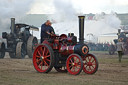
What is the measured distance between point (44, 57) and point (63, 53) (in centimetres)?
56

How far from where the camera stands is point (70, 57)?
8188 millimetres

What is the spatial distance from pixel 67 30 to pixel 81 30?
33.2m

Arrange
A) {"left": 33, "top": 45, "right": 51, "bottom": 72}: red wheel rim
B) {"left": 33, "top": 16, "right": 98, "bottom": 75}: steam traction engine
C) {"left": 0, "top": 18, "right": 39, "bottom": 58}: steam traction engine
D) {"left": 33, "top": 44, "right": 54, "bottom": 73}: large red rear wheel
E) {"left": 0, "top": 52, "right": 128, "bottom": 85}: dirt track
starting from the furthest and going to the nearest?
→ {"left": 0, "top": 18, "right": 39, "bottom": 58}: steam traction engine → {"left": 33, "top": 45, "right": 51, "bottom": 72}: red wheel rim → {"left": 33, "top": 44, "right": 54, "bottom": 73}: large red rear wheel → {"left": 33, "top": 16, "right": 98, "bottom": 75}: steam traction engine → {"left": 0, "top": 52, "right": 128, "bottom": 85}: dirt track

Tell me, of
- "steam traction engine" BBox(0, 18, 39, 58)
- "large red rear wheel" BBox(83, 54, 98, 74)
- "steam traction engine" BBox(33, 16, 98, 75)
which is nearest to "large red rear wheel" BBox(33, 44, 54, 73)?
"steam traction engine" BBox(33, 16, 98, 75)

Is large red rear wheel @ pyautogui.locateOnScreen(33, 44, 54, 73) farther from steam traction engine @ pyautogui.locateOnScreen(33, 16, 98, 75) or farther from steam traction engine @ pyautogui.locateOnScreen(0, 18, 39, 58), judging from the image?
steam traction engine @ pyautogui.locateOnScreen(0, 18, 39, 58)

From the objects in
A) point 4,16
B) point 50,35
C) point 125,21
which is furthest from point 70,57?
point 125,21

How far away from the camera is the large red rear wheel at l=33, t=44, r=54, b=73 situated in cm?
845

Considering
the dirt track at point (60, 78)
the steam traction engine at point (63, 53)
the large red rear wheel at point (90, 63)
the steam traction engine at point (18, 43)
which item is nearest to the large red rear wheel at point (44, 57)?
the steam traction engine at point (63, 53)

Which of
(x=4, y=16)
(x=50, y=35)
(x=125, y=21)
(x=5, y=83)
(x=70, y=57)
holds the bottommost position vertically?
(x=5, y=83)

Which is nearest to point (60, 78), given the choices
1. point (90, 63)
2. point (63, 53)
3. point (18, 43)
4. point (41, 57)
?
point (90, 63)

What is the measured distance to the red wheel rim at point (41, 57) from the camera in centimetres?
873

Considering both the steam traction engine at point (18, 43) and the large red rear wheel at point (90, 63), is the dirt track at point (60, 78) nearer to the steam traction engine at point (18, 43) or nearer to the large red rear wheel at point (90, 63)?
the large red rear wheel at point (90, 63)

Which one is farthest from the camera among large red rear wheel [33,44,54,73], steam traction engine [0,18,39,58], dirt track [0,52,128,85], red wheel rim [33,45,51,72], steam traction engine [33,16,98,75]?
steam traction engine [0,18,39,58]

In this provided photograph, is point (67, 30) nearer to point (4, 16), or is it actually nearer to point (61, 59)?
point (4, 16)
